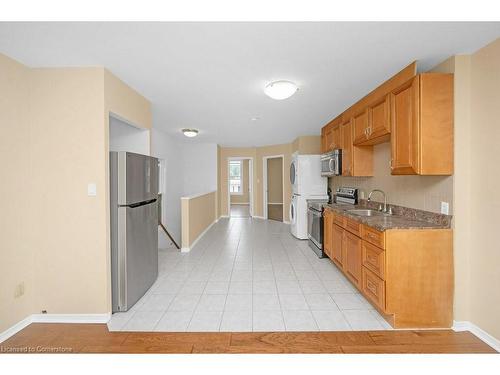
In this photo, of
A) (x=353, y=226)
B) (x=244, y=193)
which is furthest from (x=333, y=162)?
(x=244, y=193)

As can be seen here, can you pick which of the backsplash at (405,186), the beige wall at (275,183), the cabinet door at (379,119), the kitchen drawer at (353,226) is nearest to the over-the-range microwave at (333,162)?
the backsplash at (405,186)

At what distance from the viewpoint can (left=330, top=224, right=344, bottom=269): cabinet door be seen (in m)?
3.21

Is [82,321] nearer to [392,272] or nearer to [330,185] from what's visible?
[392,272]

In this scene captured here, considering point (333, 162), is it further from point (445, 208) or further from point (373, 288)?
point (373, 288)

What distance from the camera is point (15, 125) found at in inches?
85.6

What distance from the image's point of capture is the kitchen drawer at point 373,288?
2.20 m

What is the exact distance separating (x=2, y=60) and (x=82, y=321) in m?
2.37

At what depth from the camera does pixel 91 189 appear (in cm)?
230

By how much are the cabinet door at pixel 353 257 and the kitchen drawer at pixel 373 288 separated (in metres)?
0.13

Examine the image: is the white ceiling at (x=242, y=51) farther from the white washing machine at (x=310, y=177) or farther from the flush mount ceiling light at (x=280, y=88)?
the white washing machine at (x=310, y=177)

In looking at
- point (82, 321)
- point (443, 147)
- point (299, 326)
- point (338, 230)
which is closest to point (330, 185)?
point (338, 230)

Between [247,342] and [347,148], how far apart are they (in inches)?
114

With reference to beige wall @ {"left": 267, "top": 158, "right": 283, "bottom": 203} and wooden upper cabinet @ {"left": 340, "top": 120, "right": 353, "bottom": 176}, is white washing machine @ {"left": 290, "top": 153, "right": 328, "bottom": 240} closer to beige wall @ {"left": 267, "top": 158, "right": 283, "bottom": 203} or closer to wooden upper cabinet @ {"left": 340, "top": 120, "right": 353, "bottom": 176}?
wooden upper cabinet @ {"left": 340, "top": 120, "right": 353, "bottom": 176}

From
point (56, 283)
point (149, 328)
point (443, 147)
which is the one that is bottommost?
point (149, 328)
